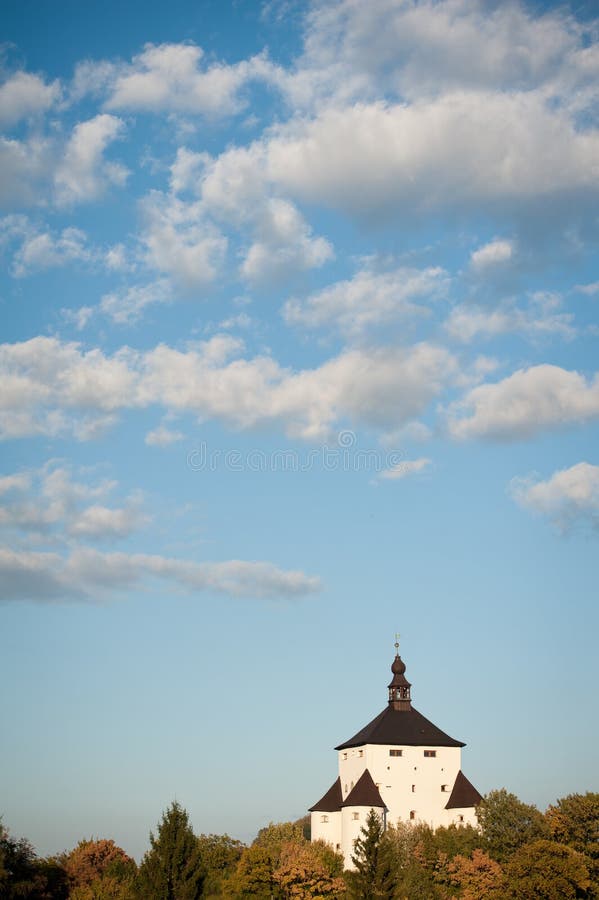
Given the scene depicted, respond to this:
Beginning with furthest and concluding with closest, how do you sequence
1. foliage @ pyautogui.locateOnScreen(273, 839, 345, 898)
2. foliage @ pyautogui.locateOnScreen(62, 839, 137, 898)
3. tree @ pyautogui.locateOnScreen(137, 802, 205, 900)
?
foliage @ pyautogui.locateOnScreen(62, 839, 137, 898) → foliage @ pyautogui.locateOnScreen(273, 839, 345, 898) → tree @ pyautogui.locateOnScreen(137, 802, 205, 900)

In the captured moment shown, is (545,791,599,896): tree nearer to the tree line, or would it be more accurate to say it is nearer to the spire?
the tree line

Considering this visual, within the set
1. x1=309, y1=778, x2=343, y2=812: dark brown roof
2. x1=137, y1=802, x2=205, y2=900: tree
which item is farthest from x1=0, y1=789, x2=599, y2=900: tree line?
x1=309, y1=778, x2=343, y2=812: dark brown roof

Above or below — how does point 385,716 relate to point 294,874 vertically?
above

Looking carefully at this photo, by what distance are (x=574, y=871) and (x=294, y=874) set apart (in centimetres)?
2105

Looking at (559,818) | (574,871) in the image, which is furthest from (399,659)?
(574,871)

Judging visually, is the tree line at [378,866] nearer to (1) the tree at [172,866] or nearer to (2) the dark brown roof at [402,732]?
(1) the tree at [172,866]

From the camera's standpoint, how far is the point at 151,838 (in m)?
53.9

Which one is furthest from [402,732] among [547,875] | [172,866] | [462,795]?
[172,866]

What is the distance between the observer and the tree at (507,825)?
2891 inches

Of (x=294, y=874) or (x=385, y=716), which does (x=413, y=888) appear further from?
(x=385, y=716)

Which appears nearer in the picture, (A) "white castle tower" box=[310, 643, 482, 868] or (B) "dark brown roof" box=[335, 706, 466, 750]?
(A) "white castle tower" box=[310, 643, 482, 868]

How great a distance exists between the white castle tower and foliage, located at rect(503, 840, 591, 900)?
31315mm

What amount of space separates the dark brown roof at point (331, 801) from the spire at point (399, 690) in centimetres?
1042

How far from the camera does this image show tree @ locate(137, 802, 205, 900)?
52.5 m
